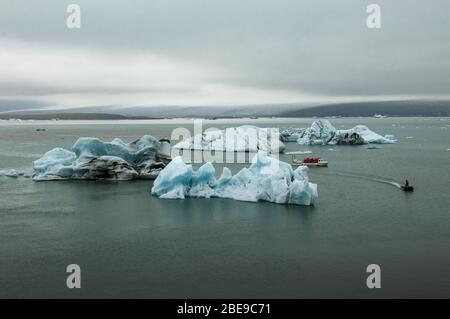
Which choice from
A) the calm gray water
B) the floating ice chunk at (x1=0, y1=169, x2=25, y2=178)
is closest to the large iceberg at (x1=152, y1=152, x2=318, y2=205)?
the calm gray water

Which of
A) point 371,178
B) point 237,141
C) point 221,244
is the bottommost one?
point 221,244

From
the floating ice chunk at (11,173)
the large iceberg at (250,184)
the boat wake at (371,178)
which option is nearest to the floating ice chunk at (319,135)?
the boat wake at (371,178)

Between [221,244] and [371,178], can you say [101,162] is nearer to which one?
[221,244]

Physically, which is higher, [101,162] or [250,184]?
[101,162]

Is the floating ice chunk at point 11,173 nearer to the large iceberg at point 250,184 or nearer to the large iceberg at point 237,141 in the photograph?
the large iceberg at point 250,184

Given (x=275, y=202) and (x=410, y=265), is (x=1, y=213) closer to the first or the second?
(x=275, y=202)

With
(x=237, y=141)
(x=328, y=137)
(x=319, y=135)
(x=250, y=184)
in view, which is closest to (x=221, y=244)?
(x=250, y=184)

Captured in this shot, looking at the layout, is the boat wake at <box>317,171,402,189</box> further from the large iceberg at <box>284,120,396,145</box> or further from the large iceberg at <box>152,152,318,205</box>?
the large iceberg at <box>284,120,396,145</box>
